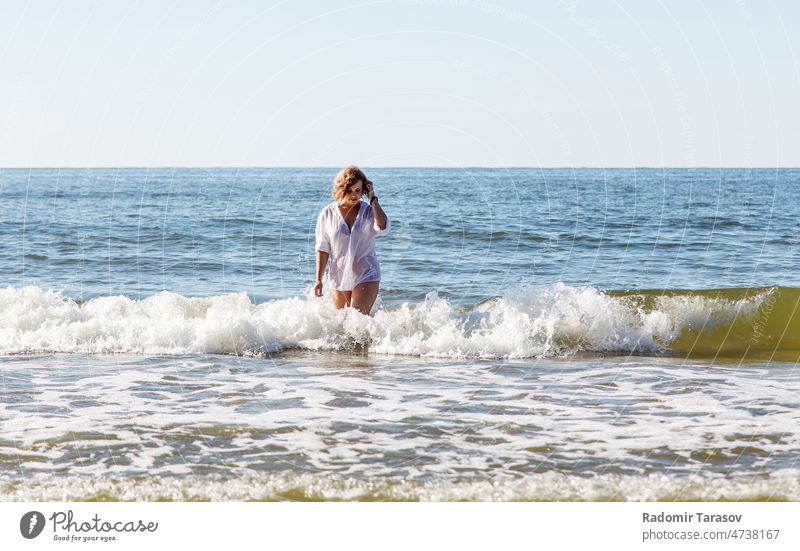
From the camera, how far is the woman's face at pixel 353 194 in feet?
29.2

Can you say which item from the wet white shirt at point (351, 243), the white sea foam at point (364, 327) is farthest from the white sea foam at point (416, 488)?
the white sea foam at point (364, 327)

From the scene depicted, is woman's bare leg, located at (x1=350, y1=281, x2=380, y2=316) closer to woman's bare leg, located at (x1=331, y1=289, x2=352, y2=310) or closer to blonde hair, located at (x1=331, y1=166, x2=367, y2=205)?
woman's bare leg, located at (x1=331, y1=289, x2=352, y2=310)

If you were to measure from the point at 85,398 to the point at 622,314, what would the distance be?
23.5ft

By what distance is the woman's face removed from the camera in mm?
8906

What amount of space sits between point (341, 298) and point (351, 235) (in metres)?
0.97

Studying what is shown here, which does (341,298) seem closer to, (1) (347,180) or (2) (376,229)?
(2) (376,229)

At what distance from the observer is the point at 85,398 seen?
7707 millimetres

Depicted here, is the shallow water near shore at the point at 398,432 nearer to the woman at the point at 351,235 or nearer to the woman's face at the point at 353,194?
the woman at the point at 351,235

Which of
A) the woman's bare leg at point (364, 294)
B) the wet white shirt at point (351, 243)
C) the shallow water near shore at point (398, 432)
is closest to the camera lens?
the shallow water near shore at point (398, 432)

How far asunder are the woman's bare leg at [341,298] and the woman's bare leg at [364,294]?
0.29 ft

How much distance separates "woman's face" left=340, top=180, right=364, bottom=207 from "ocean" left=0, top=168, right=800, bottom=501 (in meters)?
1.69

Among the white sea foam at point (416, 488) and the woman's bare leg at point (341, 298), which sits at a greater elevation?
the woman's bare leg at point (341, 298)
